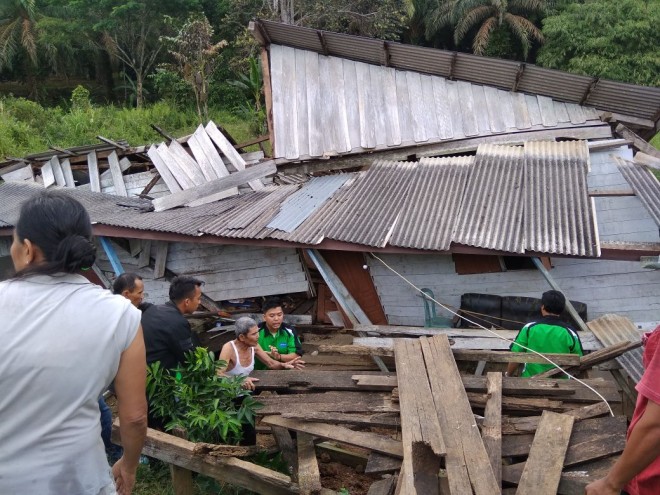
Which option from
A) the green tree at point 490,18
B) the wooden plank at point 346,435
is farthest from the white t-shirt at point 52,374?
the green tree at point 490,18

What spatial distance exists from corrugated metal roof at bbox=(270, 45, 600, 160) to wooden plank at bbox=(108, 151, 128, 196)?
9.94ft

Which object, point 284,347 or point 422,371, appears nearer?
point 422,371

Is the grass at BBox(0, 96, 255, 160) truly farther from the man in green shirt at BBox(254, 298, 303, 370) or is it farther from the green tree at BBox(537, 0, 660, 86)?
the man in green shirt at BBox(254, 298, 303, 370)

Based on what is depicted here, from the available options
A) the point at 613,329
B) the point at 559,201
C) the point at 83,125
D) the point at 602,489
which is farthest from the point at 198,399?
the point at 83,125

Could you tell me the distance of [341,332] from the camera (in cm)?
720

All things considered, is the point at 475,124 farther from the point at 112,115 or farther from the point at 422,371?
the point at 112,115

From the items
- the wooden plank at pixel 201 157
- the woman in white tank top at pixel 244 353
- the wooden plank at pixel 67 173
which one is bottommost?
the wooden plank at pixel 67 173

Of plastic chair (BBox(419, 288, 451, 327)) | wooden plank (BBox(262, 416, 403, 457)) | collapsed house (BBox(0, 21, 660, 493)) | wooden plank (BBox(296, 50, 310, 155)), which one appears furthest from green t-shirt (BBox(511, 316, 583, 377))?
wooden plank (BBox(296, 50, 310, 155))

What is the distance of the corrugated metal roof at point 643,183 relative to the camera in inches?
239

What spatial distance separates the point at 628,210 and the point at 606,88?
95.2 inches

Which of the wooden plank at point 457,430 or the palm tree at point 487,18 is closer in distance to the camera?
the wooden plank at point 457,430

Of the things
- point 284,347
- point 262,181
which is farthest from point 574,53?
point 284,347

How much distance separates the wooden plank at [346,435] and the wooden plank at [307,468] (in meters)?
0.09

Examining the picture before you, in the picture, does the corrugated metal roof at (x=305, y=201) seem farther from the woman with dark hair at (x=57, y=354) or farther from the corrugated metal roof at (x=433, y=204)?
the woman with dark hair at (x=57, y=354)
